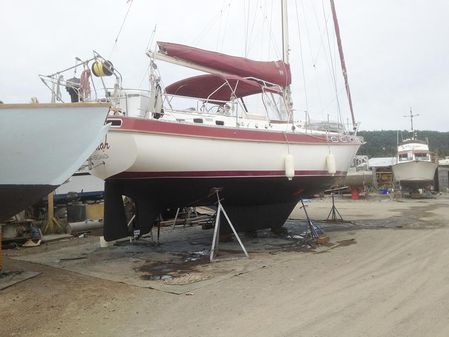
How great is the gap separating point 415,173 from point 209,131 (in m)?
19.4

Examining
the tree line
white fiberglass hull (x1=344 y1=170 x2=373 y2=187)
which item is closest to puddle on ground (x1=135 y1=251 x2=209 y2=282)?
white fiberglass hull (x1=344 y1=170 x2=373 y2=187)

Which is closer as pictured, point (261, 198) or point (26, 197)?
point (26, 197)

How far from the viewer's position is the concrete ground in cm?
416

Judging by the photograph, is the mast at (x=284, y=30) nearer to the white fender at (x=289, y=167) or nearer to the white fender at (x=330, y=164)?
the white fender at (x=330, y=164)

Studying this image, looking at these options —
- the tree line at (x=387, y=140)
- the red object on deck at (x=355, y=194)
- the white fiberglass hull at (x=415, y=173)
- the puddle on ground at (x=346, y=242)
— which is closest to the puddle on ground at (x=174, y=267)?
the puddle on ground at (x=346, y=242)

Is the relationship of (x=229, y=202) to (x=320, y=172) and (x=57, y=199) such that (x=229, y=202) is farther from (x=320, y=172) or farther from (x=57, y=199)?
(x=57, y=199)

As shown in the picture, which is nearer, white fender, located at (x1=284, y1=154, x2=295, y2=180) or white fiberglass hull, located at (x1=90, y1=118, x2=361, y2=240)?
white fiberglass hull, located at (x1=90, y1=118, x2=361, y2=240)

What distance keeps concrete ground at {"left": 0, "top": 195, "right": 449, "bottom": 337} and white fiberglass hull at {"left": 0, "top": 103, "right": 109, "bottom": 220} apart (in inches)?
50.2

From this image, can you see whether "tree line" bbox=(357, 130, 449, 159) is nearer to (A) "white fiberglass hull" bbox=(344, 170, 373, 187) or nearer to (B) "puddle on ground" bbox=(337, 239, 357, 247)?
(A) "white fiberglass hull" bbox=(344, 170, 373, 187)

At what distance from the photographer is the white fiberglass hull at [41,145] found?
216 inches

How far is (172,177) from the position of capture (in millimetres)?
7496

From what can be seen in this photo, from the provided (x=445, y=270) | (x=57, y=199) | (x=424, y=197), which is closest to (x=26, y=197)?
(x=445, y=270)

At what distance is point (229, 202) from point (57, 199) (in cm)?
611

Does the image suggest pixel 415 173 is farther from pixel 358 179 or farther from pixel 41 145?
pixel 41 145
